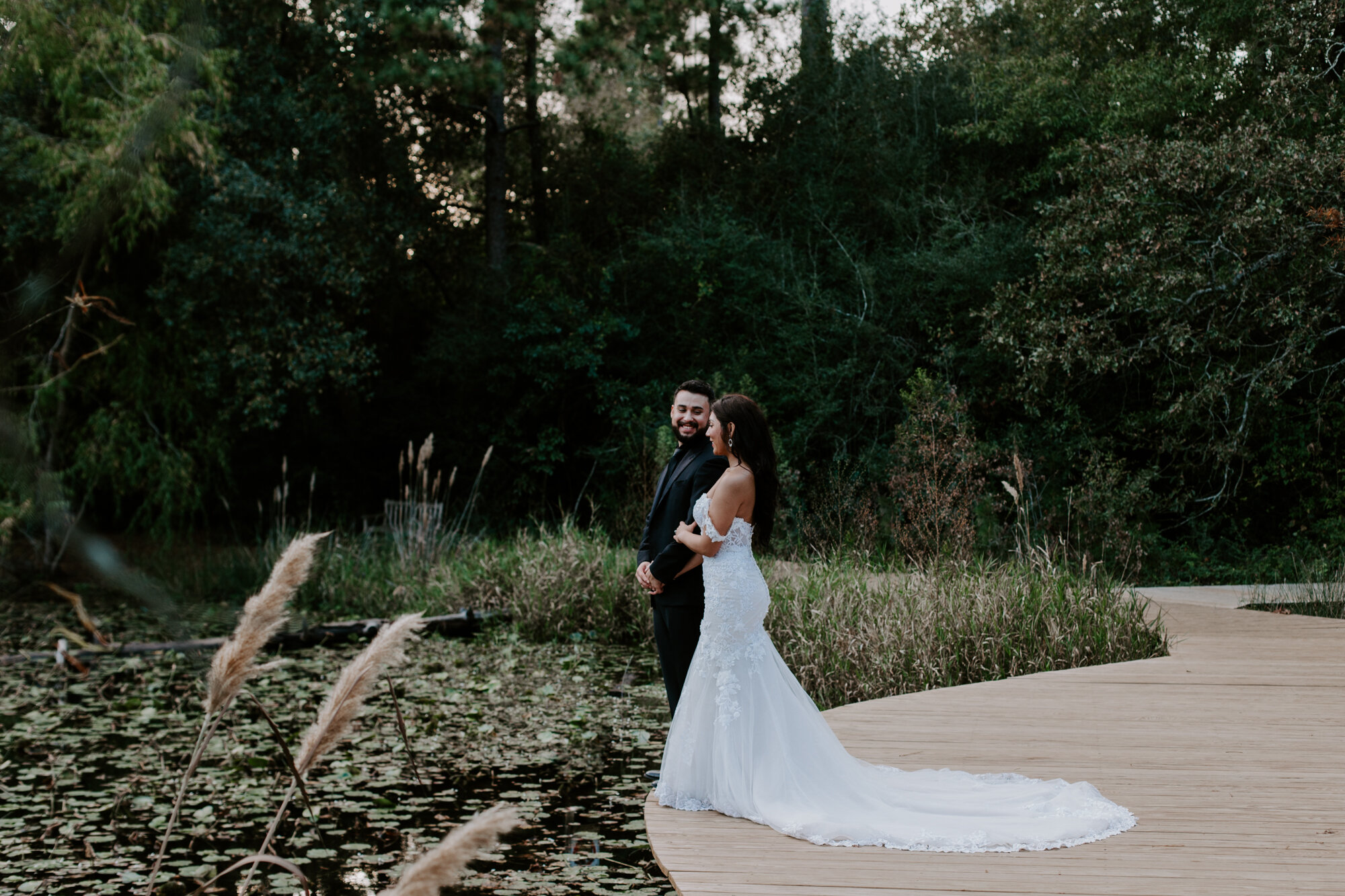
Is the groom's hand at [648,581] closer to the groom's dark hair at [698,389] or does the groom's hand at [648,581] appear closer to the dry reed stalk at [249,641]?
the groom's dark hair at [698,389]

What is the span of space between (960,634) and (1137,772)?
211 centimetres

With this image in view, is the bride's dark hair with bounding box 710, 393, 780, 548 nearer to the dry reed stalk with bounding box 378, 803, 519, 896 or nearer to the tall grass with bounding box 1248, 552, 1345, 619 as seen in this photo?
the dry reed stalk with bounding box 378, 803, 519, 896

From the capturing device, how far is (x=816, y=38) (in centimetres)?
1478

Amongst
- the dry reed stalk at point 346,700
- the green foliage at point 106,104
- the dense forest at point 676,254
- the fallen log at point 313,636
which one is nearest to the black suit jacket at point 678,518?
the dry reed stalk at point 346,700

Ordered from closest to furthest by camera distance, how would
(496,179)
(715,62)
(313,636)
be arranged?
(313,636)
(496,179)
(715,62)

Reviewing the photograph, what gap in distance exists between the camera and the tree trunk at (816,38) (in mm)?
14680

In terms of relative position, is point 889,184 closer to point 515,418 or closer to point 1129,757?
point 515,418

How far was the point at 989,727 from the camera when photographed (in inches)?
170

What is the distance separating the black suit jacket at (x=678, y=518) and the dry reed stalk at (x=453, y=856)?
279 centimetres

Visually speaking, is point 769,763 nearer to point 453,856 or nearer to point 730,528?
point 730,528

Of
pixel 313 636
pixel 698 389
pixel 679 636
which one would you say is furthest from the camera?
pixel 313 636

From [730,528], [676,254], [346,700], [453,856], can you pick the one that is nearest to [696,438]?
[730,528]

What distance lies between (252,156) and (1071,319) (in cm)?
909

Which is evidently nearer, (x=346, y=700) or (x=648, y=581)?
(x=346, y=700)
